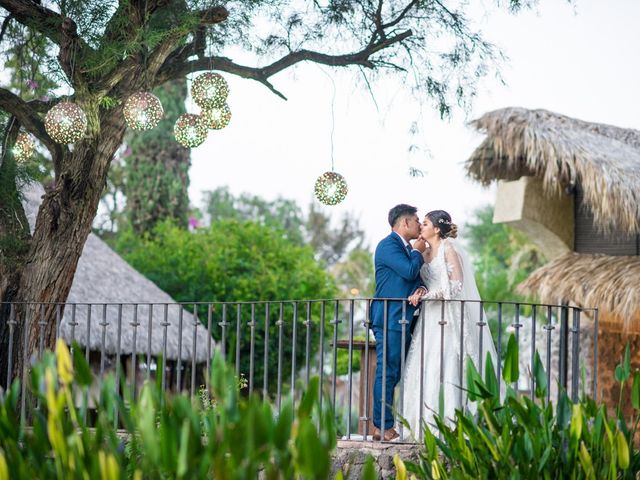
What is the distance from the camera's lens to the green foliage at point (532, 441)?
335 cm

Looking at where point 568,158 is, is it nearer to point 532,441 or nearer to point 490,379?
point 490,379

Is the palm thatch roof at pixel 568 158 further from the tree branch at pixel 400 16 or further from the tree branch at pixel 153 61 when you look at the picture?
the tree branch at pixel 153 61

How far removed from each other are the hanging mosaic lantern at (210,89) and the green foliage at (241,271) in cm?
857

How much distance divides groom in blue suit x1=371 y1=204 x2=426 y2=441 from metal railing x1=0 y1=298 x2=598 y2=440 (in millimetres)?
97

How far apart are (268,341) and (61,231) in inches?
221

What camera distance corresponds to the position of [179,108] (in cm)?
1869

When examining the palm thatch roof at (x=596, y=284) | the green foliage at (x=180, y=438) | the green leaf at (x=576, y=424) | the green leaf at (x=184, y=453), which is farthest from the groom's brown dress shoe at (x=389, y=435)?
the palm thatch roof at (x=596, y=284)

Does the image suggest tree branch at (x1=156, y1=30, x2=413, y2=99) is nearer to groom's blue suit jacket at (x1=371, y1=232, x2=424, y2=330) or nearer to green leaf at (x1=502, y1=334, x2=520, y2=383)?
groom's blue suit jacket at (x1=371, y1=232, x2=424, y2=330)

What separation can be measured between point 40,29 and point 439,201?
2366 cm

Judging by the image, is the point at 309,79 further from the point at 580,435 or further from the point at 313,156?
the point at 313,156

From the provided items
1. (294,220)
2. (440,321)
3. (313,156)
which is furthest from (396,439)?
(294,220)

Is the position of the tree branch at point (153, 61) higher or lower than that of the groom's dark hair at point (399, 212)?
higher

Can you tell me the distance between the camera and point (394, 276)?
666 centimetres

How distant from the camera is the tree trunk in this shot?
7273 millimetres
